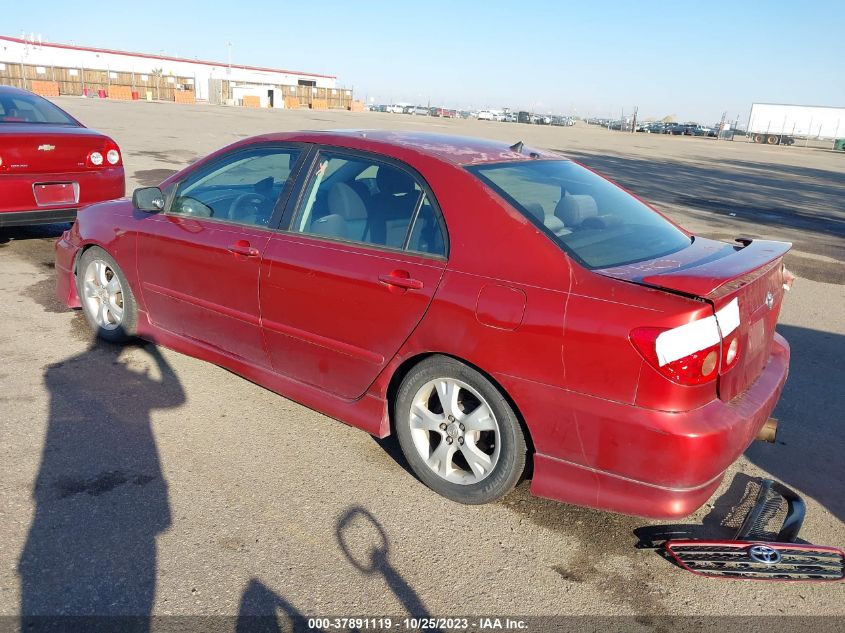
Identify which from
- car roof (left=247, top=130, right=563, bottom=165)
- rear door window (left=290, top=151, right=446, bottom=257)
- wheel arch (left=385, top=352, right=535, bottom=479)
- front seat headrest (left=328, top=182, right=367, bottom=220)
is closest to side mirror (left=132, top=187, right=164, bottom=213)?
car roof (left=247, top=130, right=563, bottom=165)

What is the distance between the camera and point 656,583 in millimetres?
2715

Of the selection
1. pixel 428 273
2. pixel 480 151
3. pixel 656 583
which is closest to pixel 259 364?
pixel 428 273

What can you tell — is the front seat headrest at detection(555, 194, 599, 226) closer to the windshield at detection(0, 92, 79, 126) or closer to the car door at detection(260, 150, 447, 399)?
the car door at detection(260, 150, 447, 399)

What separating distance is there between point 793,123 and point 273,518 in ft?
246

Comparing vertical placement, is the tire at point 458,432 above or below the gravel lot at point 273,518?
above

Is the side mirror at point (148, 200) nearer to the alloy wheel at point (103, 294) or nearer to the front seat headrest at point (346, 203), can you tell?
the alloy wheel at point (103, 294)

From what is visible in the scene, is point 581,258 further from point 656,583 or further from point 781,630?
point 781,630

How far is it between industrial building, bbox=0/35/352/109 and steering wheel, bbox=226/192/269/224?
59.8m

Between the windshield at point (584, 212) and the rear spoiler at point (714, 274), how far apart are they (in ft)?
0.86

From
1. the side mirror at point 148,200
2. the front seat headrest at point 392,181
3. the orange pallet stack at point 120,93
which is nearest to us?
the front seat headrest at point 392,181

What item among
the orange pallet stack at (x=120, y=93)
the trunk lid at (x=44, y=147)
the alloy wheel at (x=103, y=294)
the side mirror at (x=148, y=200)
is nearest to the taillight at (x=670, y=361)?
the side mirror at (x=148, y=200)

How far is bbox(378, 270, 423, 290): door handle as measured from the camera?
3.10 meters

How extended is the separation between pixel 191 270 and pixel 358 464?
1.52 m

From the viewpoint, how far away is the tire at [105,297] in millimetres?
4613
